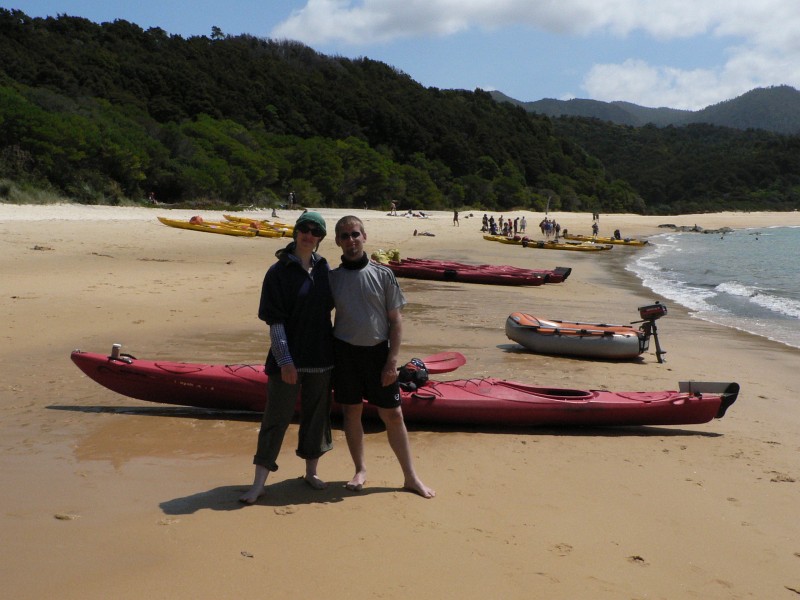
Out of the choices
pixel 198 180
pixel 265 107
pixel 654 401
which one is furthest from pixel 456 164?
pixel 654 401

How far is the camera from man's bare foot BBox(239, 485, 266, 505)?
3758mm

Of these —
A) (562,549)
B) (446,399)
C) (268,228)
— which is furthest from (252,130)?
(562,549)

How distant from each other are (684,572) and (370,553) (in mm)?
1370

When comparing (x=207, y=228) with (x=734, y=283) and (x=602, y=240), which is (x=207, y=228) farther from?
(x=602, y=240)

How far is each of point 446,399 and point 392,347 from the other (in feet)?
5.26

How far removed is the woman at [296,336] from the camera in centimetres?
370

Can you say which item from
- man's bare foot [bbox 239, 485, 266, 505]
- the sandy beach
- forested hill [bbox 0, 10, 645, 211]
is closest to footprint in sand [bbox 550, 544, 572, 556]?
→ the sandy beach

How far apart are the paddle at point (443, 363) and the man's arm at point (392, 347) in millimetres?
2211

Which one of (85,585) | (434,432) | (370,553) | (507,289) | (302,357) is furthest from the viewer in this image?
(507,289)

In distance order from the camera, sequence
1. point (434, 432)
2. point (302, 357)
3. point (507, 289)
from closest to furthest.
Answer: point (302, 357)
point (434, 432)
point (507, 289)

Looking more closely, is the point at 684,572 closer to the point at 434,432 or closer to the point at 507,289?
the point at 434,432

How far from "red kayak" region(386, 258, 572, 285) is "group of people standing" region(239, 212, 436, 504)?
12.1m

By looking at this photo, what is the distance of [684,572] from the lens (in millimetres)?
3258

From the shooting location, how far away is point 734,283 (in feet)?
61.2
